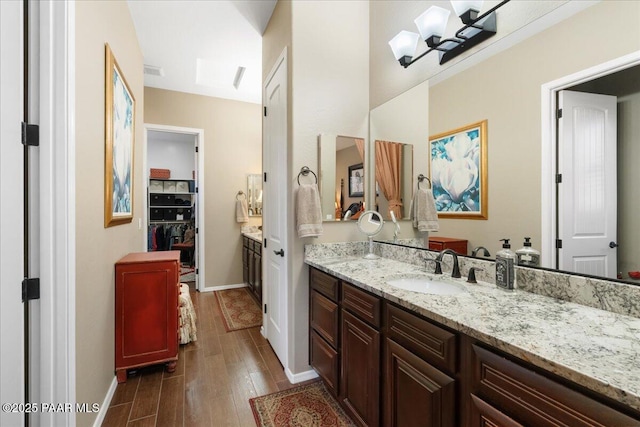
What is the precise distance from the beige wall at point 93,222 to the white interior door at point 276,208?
1193 mm

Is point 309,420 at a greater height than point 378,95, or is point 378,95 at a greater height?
point 378,95

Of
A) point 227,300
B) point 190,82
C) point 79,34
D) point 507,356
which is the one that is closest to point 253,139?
point 190,82

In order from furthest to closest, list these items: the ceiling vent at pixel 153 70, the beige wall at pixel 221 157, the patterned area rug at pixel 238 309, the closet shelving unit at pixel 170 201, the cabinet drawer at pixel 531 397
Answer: the closet shelving unit at pixel 170 201, the beige wall at pixel 221 157, the ceiling vent at pixel 153 70, the patterned area rug at pixel 238 309, the cabinet drawer at pixel 531 397

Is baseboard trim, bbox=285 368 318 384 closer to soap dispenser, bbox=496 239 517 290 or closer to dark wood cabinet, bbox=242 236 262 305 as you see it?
soap dispenser, bbox=496 239 517 290

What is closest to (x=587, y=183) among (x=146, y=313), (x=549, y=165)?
(x=549, y=165)

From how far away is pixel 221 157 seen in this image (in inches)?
180

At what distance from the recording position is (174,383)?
214cm

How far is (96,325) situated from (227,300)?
242cm

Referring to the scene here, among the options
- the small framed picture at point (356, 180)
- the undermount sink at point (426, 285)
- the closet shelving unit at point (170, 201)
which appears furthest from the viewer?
the closet shelving unit at point (170, 201)

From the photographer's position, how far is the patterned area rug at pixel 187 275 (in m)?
5.21

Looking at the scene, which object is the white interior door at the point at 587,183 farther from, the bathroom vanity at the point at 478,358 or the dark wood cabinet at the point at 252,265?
the dark wood cabinet at the point at 252,265

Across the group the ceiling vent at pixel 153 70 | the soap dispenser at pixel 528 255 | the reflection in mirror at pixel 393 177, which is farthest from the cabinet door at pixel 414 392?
the ceiling vent at pixel 153 70

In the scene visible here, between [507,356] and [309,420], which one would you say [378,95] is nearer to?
[507,356]

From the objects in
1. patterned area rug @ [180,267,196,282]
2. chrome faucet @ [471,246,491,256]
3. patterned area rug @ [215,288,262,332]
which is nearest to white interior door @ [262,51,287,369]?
patterned area rug @ [215,288,262,332]
